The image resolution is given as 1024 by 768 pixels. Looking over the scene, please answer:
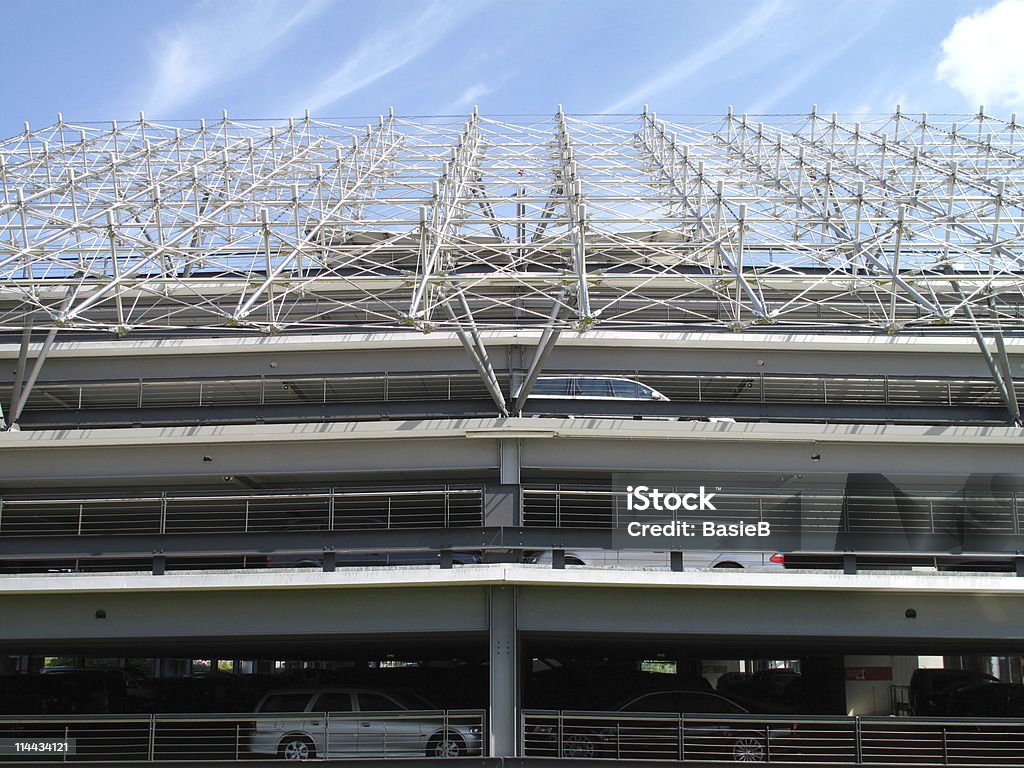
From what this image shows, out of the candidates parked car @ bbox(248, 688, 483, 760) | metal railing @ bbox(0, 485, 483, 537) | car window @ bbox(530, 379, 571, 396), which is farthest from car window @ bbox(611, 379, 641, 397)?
parked car @ bbox(248, 688, 483, 760)

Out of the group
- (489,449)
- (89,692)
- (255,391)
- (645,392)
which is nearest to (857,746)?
(489,449)

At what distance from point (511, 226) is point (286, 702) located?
2165cm

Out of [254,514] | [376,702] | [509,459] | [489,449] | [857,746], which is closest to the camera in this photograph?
[857,746]

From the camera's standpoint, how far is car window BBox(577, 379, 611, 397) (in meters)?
29.2

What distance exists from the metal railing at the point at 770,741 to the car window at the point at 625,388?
1043cm

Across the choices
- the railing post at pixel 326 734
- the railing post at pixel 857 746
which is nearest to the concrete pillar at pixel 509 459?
the railing post at pixel 326 734

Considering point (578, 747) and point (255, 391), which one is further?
point (255, 391)

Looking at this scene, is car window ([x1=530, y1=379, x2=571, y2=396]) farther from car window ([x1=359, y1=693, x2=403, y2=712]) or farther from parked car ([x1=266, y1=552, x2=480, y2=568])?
car window ([x1=359, y1=693, x2=403, y2=712])

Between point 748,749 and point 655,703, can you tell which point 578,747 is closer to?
point 655,703

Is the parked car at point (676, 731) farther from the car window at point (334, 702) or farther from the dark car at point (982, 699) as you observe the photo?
the dark car at point (982, 699)

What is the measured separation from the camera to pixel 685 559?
2084 cm

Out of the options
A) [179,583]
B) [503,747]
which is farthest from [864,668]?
[179,583]

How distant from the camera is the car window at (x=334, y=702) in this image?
67.4 ft

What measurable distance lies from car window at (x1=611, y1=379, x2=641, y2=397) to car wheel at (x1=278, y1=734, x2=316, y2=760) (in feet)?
43.7
